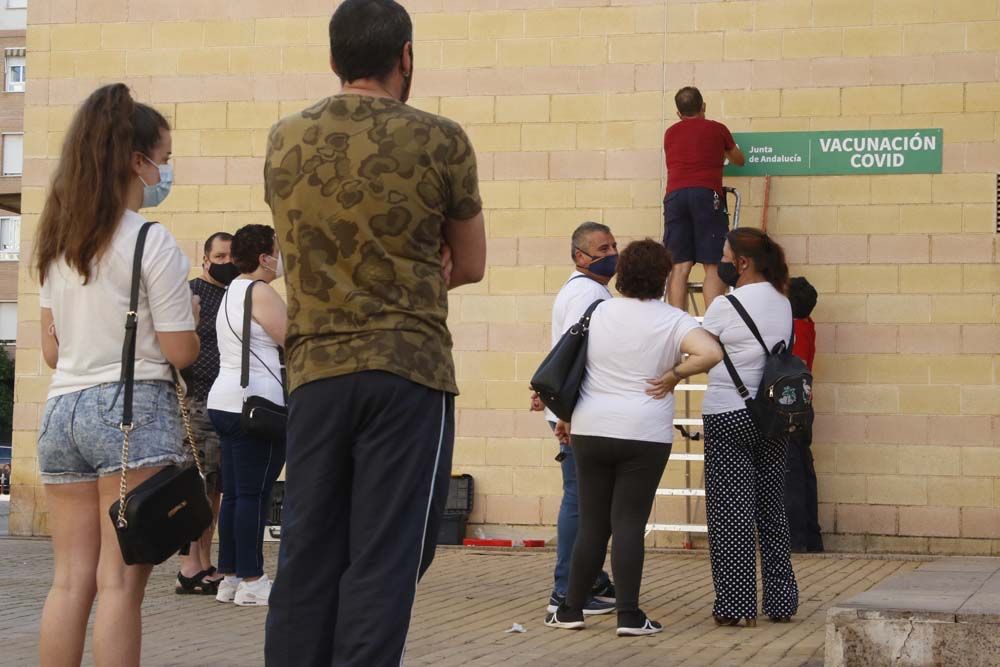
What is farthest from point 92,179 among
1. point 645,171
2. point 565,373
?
point 645,171

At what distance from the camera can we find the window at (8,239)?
54.6 m

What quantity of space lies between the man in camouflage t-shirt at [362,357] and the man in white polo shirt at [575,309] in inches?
157

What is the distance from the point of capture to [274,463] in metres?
8.48

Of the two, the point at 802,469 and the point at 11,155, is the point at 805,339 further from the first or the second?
the point at 11,155

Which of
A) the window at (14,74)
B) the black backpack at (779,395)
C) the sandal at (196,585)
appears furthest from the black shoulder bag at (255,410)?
the window at (14,74)

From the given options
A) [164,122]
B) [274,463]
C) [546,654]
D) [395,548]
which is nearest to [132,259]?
[164,122]

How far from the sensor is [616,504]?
736 centimetres

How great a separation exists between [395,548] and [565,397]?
141 inches

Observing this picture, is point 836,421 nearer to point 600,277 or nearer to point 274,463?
point 600,277

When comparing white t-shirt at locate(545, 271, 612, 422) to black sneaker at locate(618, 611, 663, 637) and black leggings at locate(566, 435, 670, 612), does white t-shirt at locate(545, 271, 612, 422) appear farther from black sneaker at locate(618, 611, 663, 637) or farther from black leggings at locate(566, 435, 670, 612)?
black sneaker at locate(618, 611, 663, 637)

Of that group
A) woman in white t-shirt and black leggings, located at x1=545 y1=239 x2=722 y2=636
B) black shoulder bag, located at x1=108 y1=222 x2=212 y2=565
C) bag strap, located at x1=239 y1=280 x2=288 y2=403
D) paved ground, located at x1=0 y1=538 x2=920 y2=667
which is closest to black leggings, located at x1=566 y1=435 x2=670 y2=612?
woman in white t-shirt and black leggings, located at x1=545 y1=239 x2=722 y2=636

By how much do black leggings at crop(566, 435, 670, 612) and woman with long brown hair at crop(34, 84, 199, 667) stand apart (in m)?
2.97

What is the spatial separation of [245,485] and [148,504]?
3845 millimetres

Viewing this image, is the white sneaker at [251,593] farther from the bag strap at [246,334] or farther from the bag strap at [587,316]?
the bag strap at [587,316]
